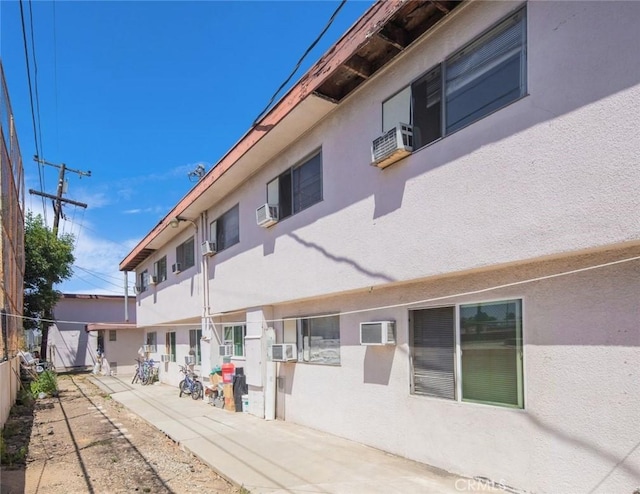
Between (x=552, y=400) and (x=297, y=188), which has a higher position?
(x=297, y=188)

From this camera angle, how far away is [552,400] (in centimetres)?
413

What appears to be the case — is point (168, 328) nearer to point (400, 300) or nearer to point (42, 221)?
point (42, 221)

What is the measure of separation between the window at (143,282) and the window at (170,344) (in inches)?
108

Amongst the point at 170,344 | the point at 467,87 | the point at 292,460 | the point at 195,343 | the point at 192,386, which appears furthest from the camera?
the point at 170,344

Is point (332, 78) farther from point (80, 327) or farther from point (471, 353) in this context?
point (80, 327)

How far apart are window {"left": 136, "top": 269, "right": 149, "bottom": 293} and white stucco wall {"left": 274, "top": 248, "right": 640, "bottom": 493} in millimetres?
15984

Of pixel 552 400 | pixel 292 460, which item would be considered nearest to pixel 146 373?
pixel 292 460

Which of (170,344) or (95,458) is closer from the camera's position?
(95,458)

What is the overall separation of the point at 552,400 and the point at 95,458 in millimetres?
6311

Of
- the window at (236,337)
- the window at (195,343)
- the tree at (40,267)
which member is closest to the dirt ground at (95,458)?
the window at (236,337)

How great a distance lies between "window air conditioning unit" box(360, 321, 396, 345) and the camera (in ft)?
19.8

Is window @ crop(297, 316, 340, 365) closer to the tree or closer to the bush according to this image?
the bush

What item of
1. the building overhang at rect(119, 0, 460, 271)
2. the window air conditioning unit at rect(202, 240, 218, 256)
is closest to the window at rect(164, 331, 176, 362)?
the window air conditioning unit at rect(202, 240, 218, 256)

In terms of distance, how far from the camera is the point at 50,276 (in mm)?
21391
